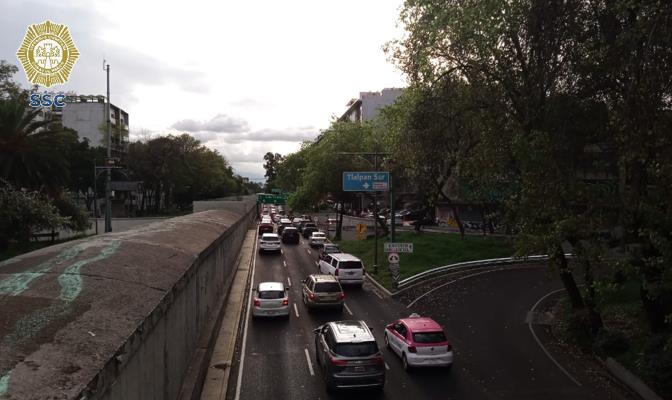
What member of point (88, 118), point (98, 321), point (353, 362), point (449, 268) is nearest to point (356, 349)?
point (353, 362)

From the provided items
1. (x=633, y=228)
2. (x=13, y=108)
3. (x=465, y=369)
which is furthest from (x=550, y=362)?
(x=13, y=108)

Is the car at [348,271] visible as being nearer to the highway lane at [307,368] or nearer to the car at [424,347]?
the highway lane at [307,368]

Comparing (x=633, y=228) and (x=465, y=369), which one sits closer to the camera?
(x=633, y=228)

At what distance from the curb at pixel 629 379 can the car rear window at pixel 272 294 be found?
464 inches

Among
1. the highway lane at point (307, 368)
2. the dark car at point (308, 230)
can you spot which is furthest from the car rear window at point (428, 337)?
the dark car at point (308, 230)

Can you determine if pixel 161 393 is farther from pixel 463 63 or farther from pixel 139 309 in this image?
pixel 463 63

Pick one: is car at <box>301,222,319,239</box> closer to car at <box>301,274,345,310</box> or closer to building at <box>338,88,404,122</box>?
car at <box>301,274,345,310</box>

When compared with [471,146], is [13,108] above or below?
above

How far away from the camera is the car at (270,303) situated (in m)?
20.5

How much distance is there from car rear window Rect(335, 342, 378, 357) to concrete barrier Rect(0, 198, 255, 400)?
387 cm

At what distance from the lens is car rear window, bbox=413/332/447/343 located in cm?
1502

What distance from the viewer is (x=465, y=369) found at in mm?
15562

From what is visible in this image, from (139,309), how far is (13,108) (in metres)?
37.3

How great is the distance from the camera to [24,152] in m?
37.2
